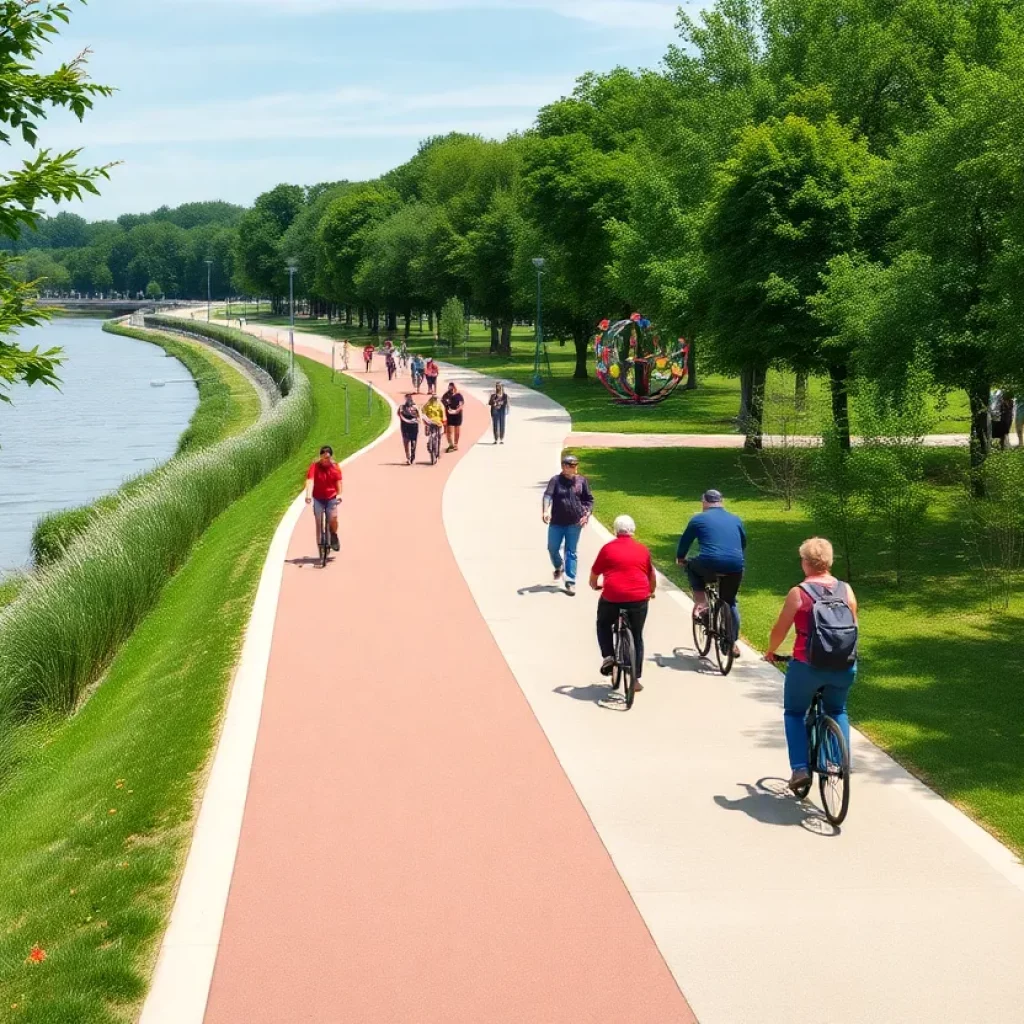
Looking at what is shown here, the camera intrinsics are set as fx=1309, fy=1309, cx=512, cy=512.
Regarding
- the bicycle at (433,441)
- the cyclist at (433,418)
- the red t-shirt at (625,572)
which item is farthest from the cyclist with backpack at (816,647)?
the cyclist at (433,418)

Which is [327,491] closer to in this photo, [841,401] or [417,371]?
[841,401]

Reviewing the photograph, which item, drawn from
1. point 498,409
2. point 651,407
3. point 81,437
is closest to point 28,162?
point 498,409

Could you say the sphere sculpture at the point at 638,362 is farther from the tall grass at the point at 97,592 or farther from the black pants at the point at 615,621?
the black pants at the point at 615,621

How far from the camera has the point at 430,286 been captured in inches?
2995

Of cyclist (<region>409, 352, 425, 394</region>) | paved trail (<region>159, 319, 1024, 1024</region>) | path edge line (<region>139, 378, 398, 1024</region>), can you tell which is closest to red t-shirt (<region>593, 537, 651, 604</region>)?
paved trail (<region>159, 319, 1024, 1024</region>)

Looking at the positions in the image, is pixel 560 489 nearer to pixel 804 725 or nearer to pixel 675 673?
pixel 675 673

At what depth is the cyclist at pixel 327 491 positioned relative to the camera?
16109 millimetres

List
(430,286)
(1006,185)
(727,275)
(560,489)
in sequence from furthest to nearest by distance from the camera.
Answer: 1. (430,286)
2. (727,275)
3. (1006,185)
4. (560,489)

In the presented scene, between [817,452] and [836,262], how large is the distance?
7.62m

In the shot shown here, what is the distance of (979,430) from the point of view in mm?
20188

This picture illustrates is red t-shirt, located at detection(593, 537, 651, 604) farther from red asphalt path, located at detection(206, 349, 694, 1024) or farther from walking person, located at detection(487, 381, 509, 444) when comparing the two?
walking person, located at detection(487, 381, 509, 444)

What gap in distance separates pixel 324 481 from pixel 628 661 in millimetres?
7072

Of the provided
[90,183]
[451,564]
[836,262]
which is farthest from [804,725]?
[836,262]

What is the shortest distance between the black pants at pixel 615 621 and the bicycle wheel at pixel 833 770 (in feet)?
8.15
